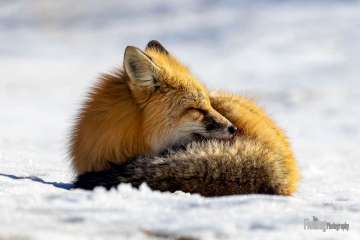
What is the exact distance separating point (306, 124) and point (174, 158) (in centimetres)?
952

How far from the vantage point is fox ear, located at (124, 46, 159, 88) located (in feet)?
16.0

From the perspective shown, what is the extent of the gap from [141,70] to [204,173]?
1.14 meters

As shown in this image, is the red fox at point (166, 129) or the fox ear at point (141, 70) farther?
the fox ear at point (141, 70)

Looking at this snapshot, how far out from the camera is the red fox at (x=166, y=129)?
422 centimetres

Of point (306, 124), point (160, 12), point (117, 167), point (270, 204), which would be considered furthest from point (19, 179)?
point (160, 12)

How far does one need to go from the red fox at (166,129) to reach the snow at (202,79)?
26cm

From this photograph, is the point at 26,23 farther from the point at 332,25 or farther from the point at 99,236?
the point at 99,236

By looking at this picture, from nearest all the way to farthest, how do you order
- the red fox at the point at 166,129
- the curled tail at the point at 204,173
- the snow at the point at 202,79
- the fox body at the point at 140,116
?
the snow at the point at 202,79 → the curled tail at the point at 204,173 → the red fox at the point at 166,129 → the fox body at the point at 140,116

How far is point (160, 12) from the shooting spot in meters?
27.1

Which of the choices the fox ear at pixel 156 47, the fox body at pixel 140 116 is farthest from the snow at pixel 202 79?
the fox ear at pixel 156 47

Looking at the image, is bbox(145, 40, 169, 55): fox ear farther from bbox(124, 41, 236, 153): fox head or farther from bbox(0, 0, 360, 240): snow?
bbox(0, 0, 360, 240): snow

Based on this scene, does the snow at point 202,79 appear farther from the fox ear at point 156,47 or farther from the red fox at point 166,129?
the fox ear at point 156,47

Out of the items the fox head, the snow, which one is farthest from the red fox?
the snow

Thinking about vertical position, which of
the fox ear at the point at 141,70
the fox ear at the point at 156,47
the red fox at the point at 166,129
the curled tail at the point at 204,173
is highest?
the fox ear at the point at 156,47
